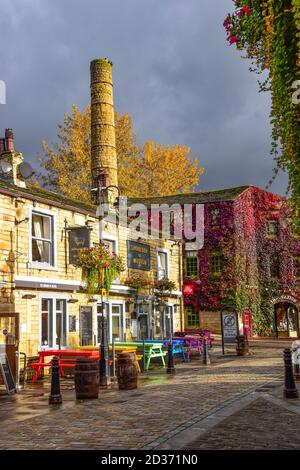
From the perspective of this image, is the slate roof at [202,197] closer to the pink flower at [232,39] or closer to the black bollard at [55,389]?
the black bollard at [55,389]

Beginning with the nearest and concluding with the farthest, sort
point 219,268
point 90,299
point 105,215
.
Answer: point 90,299
point 105,215
point 219,268

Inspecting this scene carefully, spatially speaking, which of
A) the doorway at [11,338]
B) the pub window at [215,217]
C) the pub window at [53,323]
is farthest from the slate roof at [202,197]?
the doorway at [11,338]

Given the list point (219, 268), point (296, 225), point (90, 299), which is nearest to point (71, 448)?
point (296, 225)

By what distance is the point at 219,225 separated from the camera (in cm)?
3506

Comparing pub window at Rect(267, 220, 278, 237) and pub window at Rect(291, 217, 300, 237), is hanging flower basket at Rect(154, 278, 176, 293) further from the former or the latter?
pub window at Rect(291, 217, 300, 237)

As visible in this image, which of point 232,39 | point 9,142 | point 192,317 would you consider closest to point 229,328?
point 9,142

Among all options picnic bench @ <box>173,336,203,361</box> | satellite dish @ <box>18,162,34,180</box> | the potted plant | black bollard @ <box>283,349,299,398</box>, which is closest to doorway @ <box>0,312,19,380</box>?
satellite dish @ <box>18,162,34,180</box>

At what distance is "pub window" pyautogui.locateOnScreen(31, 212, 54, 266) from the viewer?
17.5 m

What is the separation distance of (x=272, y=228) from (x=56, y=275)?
22637 mm

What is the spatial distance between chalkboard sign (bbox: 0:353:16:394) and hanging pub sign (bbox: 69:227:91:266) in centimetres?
544

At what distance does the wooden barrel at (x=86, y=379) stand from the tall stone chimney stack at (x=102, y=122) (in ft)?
78.1

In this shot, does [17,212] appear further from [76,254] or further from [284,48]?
[284,48]

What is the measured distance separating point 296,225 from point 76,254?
12678 millimetres

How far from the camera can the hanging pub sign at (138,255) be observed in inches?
909
